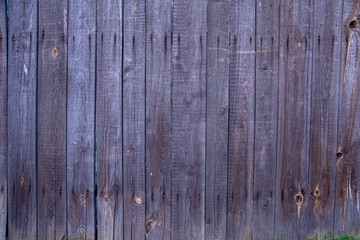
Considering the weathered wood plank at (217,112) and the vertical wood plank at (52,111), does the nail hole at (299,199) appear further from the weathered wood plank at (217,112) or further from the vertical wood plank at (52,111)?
the vertical wood plank at (52,111)

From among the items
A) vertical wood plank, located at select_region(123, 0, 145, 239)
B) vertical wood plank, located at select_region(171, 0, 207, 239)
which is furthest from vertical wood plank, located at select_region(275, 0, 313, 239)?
vertical wood plank, located at select_region(123, 0, 145, 239)

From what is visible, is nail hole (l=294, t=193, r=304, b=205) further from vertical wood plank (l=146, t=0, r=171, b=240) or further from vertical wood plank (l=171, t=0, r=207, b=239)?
vertical wood plank (l=146, t=0, r=171, b=240)

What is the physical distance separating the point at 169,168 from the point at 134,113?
454mm

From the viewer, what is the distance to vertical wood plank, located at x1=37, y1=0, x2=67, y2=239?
2.23 metres

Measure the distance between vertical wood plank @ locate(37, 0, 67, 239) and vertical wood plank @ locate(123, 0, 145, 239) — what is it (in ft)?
1.44

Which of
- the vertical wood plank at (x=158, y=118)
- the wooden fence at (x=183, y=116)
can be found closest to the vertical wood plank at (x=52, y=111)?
the wooden fence at (x=183, y=116)

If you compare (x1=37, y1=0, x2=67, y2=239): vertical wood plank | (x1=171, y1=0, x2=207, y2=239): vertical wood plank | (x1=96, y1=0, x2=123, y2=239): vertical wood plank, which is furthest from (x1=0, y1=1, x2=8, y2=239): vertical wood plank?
(x1=171, y1=0, x2=207, y2=239): vertical wood plank

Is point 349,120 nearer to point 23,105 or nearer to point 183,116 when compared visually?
point 183,116

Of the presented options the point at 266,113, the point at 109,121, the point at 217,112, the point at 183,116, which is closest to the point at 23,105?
the point at 109,121

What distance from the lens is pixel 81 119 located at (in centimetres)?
223

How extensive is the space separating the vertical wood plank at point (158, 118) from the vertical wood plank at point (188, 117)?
0.04m

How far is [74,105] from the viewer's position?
223cm

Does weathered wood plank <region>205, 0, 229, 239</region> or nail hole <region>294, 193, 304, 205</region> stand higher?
weathered wood plank <region>205, 0, 229, 239</region>

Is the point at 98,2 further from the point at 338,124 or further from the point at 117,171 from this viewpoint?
the point at 338,124
